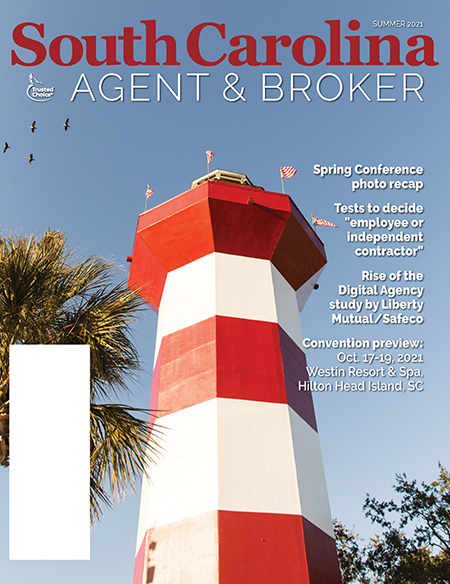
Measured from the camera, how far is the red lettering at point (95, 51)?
11500 millimetres

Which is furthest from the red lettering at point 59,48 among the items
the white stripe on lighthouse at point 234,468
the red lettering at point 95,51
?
the white stripe on lighthouse at point 234,468

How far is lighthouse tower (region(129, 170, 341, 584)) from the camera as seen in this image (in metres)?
8.98

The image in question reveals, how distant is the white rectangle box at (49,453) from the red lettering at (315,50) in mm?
8702

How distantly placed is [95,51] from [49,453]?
361 inches

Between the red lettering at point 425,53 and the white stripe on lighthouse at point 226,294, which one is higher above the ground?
the red lettering at point 425,53

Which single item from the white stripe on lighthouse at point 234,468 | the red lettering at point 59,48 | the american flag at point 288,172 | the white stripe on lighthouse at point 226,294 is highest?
the red lettering at point 59,48

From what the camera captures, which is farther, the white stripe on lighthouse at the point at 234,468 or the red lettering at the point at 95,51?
the red lettering at the point at 95,51

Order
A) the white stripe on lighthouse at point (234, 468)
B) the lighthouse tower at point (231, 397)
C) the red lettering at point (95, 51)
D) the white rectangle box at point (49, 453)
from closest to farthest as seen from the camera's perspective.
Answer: the white rectangle box at point (49, 453), the lighthouse tower at point (231, 397), the white stripe on lighthouse at point (234, 468), the red lettering at point (95, 51)

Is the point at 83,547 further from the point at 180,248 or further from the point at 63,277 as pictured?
the point at 180,248

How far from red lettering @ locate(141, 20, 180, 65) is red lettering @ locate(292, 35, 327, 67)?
266cm

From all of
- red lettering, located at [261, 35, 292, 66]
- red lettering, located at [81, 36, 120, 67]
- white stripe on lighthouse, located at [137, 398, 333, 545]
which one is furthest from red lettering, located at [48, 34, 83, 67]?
white stripe on lighthouse, located at [137, 398, 333, 545]

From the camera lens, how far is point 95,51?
11.6 metres

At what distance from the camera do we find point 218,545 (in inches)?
342

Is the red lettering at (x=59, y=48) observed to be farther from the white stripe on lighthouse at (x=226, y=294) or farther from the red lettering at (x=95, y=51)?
the white stripe on lighthouse at (x=226, y=294)
